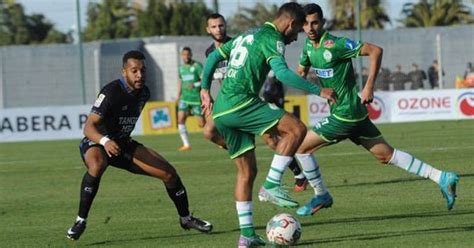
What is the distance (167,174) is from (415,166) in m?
2.75

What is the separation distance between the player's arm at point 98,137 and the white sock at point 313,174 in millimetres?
2581

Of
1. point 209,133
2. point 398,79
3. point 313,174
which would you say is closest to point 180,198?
point 313,174

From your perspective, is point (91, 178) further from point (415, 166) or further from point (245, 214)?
point (415, 166)

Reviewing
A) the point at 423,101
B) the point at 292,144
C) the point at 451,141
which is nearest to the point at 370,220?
the point at 292,144

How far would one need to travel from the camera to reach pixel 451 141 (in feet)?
78.1

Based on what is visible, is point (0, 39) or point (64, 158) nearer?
point (64, 158)

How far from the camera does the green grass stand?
11.0m

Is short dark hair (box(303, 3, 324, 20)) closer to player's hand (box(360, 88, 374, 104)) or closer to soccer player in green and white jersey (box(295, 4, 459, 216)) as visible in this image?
soccer player in green and white jersey (box(295, 4, 459, 216))

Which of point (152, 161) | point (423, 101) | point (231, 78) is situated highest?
point (231, 78)

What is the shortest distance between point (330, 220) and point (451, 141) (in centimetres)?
1229

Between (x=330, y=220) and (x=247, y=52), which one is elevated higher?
(x=247, y=52)

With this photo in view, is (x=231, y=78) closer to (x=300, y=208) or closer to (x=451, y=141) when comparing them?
(x=300, y=208)

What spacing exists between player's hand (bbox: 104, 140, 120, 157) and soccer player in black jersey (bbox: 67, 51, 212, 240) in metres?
0.13

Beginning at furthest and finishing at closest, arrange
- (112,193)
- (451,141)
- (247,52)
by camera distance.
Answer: (451,141) < (112,193) < (247,52)
